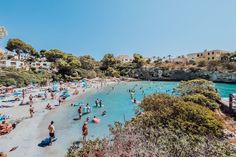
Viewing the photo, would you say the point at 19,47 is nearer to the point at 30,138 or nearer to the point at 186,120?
the point at 30,138

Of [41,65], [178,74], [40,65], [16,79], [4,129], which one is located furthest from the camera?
[178,74]

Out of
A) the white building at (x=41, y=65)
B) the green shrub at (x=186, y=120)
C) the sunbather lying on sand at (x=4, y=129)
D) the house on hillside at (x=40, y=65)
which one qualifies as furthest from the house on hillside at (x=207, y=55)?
the sunbather lying on sand at (x=4, y=129)

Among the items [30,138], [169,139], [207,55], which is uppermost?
[207,55]

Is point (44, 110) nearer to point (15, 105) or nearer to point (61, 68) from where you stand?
point (15, 105)

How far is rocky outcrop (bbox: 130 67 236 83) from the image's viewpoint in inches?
2886

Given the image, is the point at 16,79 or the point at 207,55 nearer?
the point at 16,79

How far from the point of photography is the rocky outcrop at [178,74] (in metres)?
73.3

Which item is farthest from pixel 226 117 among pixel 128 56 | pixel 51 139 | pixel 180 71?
pixel 128 56

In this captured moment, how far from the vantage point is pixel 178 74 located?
280ft

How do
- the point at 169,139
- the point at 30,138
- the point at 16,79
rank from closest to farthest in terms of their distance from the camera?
the point at 169,139 → the point at 30,138 → the point at 16,79

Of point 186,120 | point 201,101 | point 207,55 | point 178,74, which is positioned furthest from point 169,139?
point 207,55

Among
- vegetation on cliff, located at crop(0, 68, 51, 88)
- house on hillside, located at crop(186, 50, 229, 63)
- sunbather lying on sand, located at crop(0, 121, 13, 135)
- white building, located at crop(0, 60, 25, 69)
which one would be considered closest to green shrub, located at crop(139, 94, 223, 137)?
sunbather lying on sand, located at crop(0, 121, 13, 135)

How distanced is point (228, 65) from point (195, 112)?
72.3 m

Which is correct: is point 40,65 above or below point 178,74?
above
